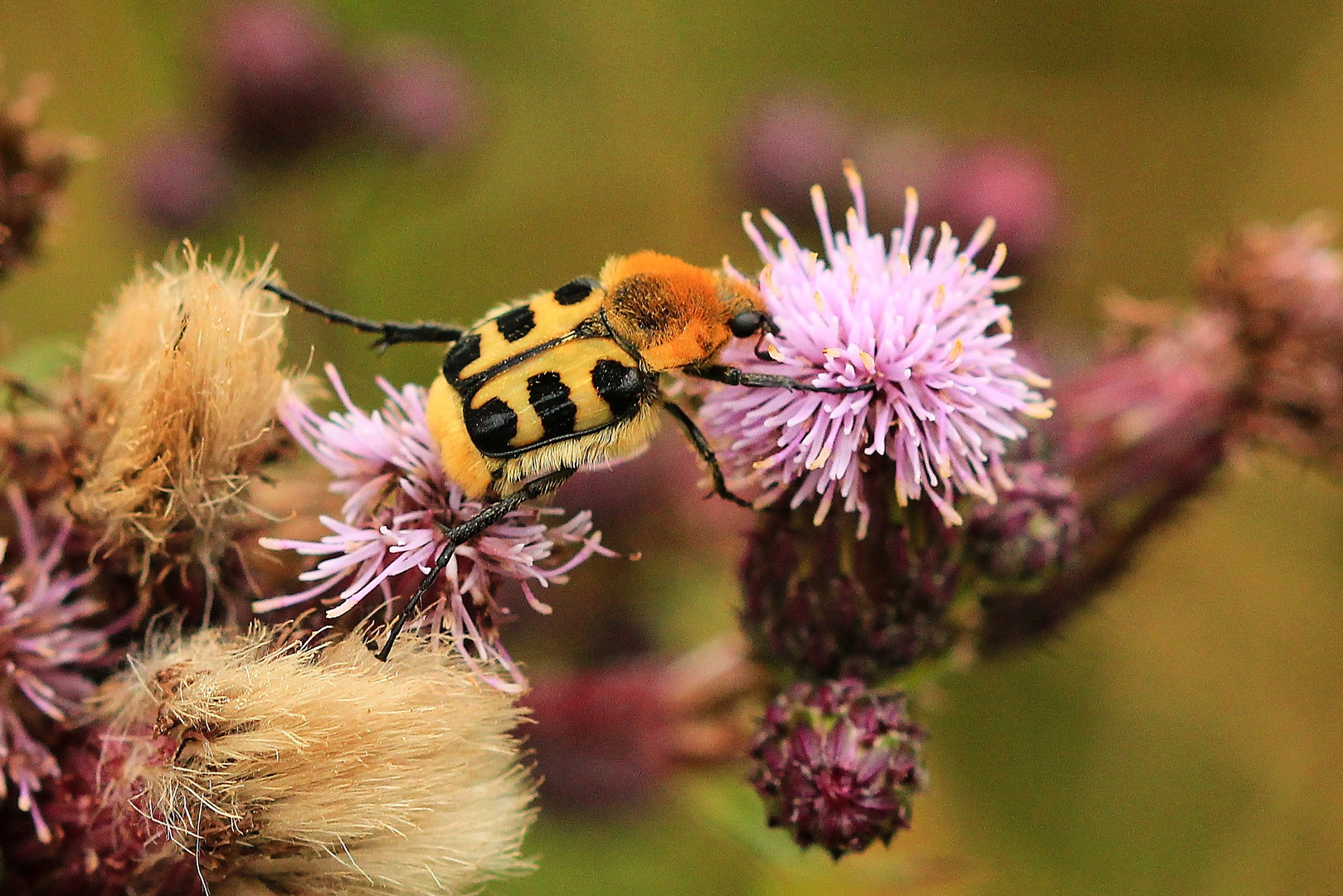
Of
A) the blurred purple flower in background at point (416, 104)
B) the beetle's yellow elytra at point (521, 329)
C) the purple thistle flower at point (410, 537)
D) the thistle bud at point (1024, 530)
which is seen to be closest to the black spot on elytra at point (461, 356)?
the beetle's yellow elytra at point (521, 329)

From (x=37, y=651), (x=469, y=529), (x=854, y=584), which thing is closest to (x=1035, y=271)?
(x=854, y=584)

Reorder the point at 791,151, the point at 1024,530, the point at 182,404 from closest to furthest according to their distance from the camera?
the point at 182,404, the point at 1024,530, the point at 791,151

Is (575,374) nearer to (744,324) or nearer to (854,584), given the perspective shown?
(744,324)

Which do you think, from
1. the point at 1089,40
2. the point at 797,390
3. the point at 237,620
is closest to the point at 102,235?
the point at 237,620

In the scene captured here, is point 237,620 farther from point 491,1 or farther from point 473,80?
point 491,1

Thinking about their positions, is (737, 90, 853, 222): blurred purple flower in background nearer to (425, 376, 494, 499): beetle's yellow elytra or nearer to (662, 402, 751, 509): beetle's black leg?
(662, 402, 751, 509): beetle's black leg

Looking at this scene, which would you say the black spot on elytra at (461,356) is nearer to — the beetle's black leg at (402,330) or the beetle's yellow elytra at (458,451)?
the beetle's yellow elytra at (458,451)

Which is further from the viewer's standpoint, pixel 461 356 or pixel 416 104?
pixel 416 104
